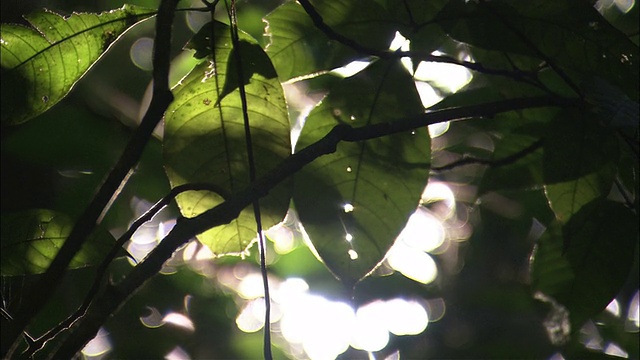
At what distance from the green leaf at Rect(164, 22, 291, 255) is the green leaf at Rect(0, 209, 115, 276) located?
111 millimetres

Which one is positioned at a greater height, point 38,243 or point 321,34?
point 321,34

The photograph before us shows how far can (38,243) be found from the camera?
86 cm

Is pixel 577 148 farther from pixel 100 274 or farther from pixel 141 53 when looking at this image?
pixel 141 53

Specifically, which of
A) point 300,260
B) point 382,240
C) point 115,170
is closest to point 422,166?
point 382,240

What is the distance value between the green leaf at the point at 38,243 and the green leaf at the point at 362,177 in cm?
25

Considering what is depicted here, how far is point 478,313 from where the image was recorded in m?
2.11

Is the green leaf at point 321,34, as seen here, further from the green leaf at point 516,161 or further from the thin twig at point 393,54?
the green leaf at point 516,161

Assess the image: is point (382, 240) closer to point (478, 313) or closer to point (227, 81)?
point (227, 81)

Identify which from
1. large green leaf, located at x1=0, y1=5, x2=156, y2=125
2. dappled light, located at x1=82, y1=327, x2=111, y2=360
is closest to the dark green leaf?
large green leaf, located at x1=0, y1=5, x2=156, y2=125

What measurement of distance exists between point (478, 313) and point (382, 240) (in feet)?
4.23

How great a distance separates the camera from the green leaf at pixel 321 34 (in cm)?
90

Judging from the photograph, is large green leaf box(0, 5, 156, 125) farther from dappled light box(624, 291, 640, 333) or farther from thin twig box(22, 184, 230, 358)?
dappled light box(624, 291, 640, 333)

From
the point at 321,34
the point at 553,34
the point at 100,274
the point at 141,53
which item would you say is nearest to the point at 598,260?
the point at 553,34

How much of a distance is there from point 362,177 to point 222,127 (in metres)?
0.19
